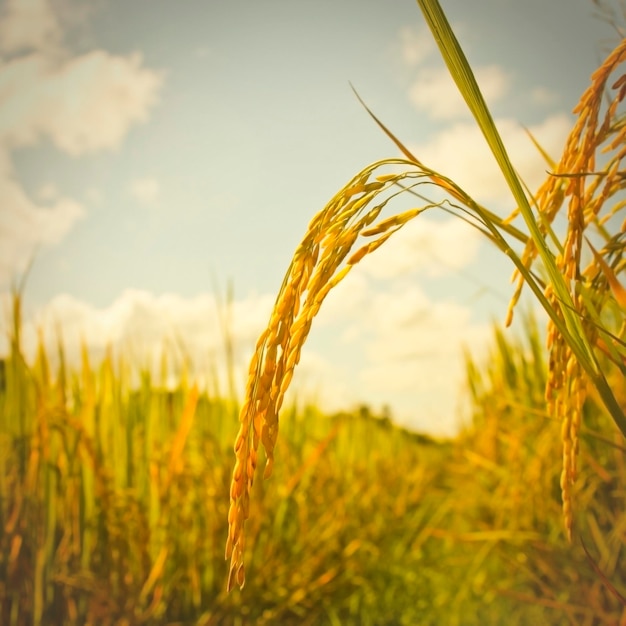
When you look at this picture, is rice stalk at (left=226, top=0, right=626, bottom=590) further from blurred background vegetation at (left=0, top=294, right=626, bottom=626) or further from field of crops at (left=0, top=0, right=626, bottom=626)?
blurred background vegetation at (left=0, top=294, right=626, bottom=626)

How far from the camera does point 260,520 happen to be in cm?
187

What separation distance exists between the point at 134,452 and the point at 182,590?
1.27 feet

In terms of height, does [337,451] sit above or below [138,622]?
above

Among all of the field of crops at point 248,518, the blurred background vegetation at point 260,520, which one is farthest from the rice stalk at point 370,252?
the blurred background vegetation at point 260,520

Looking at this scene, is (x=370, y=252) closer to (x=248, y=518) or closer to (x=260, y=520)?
(x=248, y=518)

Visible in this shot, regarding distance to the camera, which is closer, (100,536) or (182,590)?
(100,536)

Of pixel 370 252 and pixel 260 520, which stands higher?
pixel 370 252

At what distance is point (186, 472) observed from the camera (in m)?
1.80

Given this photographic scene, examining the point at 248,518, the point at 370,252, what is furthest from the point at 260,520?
the point at 370,252

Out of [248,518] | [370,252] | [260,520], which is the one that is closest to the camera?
[370,252]

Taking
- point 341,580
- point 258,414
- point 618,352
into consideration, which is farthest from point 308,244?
point 341,580

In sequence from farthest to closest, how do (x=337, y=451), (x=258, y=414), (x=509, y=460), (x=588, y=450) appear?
(x=337, y=451) < (x=509, y=460) < (x=588, y=450) < (x=258, y=414)

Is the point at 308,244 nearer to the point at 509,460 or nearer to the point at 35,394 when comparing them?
the point at 35,394

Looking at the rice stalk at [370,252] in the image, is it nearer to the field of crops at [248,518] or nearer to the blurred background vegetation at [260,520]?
the field of crops at [248,518]
